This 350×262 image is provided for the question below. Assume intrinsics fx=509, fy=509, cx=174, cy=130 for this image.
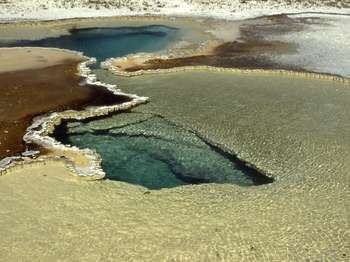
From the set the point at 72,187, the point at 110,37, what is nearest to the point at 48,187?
the point at 72,187

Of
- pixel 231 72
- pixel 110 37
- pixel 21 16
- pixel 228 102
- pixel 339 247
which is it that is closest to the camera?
pixel 339 247

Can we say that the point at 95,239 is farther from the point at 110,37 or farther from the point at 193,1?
the point at 193,1

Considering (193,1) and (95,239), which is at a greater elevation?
(193,1)

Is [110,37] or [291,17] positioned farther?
[291,17]

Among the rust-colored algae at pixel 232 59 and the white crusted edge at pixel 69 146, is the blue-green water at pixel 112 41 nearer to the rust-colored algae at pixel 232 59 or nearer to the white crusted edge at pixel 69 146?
the rust-colored algae at pixel 232 59

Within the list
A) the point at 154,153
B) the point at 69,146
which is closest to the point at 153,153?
the point at 154,153

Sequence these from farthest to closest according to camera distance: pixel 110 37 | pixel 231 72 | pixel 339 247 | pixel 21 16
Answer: pixel 21 16 < pixel 110 37 < pixel 231 72 < pixel 339 247

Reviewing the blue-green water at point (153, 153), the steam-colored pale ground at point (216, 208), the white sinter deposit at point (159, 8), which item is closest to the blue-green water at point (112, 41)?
the white sinter deposit at point (159, 8)
